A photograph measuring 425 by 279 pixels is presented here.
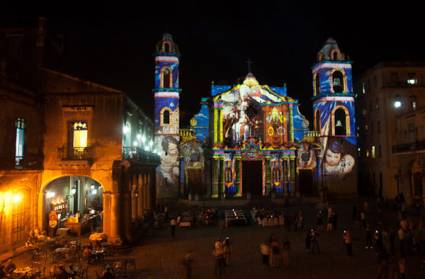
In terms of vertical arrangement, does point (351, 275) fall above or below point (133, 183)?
below

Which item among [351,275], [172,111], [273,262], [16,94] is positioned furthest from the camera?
[172,111]

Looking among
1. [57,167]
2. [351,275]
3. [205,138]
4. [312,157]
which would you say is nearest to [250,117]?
[205,138]

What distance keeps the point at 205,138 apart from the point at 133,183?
1969cm

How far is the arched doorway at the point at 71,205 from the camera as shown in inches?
910

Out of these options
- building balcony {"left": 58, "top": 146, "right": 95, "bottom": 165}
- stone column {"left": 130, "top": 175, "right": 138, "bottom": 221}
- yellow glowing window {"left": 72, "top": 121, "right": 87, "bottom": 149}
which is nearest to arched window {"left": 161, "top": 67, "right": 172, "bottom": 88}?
stone column {"left": 130, "top": 175, "right": 138, "bottom": 221}

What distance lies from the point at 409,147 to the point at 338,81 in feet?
38.6

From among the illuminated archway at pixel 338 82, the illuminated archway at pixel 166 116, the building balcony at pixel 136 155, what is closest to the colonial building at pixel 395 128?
the illuminated archway at pixel 338 82

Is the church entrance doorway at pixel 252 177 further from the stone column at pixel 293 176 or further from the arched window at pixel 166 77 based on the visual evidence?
the arched window at pixel 166 77

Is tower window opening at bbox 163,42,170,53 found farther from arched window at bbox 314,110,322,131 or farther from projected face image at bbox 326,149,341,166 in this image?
projected face image at bbox 326,149,341,166

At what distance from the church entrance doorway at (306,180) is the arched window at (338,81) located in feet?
35.6

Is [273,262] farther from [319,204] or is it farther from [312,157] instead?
[312,157]

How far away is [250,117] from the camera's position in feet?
145

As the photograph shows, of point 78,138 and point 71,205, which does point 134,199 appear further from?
point 78,138

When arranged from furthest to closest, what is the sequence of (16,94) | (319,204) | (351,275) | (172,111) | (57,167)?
1. (172,111)
2. (319,204)
3. (57,167)
4. (16,94)
5. (351,275)
